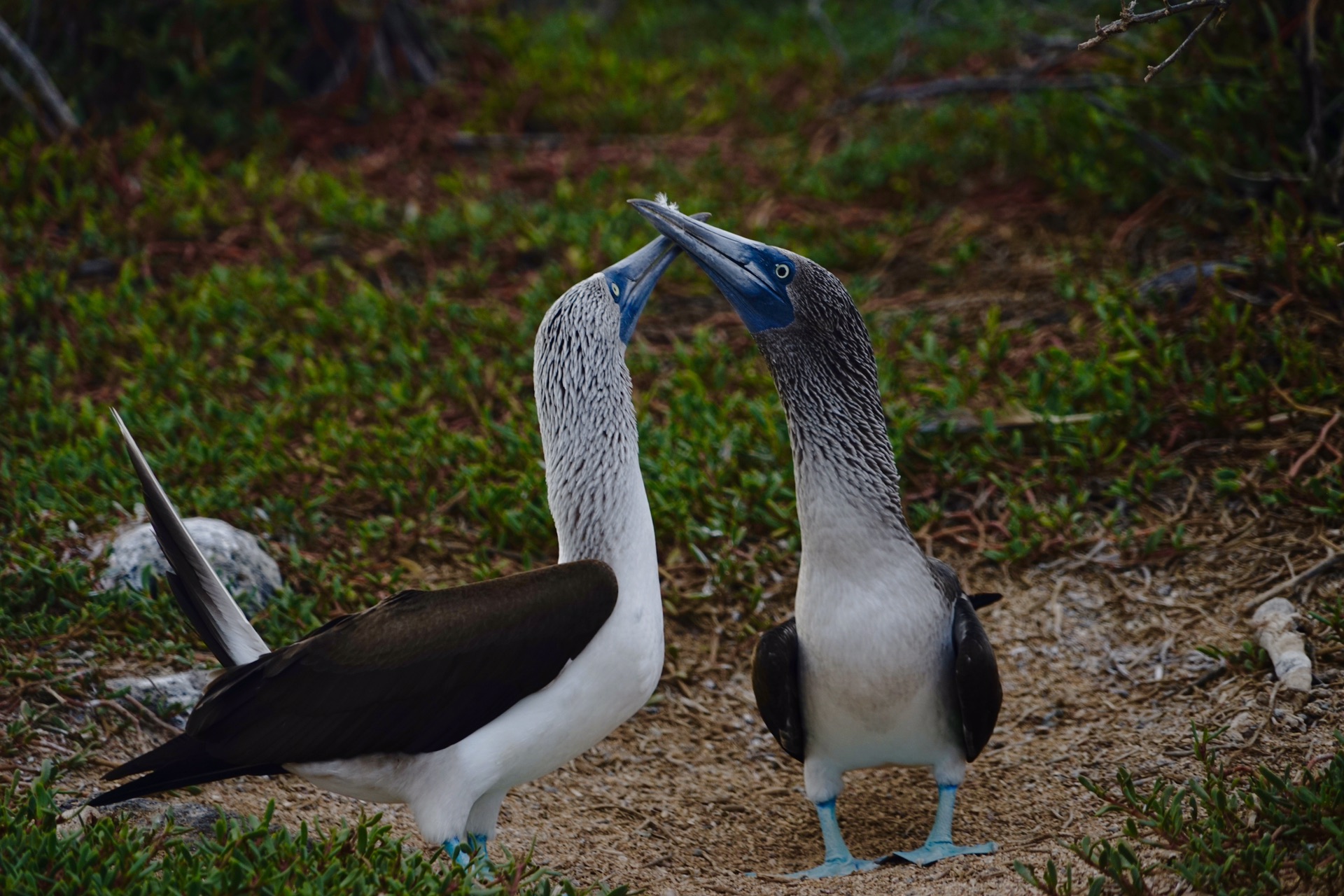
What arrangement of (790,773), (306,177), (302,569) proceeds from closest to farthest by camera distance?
(790,773) → (302,569) → (306,177)

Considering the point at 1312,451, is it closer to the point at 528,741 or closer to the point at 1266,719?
the point at 1266,719

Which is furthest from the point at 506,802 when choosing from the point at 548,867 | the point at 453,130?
the point at 453,130

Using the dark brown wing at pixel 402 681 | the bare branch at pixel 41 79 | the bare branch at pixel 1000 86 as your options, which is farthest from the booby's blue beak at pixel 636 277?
the bare branch at pixel 41 79

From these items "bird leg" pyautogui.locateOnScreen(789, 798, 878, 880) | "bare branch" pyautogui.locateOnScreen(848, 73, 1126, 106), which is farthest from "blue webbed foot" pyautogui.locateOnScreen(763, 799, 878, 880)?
"bare branch" pyautogui.locateOnScreen(848, 73, 1126, 106)

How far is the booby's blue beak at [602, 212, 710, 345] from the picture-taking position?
3.53 meters

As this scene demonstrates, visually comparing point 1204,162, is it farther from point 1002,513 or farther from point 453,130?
point 453,130

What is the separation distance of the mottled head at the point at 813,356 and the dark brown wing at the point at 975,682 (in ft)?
1.09

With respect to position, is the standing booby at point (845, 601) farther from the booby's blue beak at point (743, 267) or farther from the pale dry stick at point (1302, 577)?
the pale dry stick at point (1302, 577)

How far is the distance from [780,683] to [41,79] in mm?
5405

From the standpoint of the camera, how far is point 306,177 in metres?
7.12

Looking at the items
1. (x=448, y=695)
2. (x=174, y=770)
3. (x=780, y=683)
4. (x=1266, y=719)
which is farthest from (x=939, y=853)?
(x=174, y=770)

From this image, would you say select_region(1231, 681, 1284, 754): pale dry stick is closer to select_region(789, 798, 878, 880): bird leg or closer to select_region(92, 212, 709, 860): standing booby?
select_region(789, 798, 878, 880): bird leg

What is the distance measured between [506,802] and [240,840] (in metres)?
1.03

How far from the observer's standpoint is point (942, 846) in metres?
3.31
